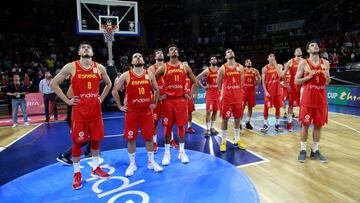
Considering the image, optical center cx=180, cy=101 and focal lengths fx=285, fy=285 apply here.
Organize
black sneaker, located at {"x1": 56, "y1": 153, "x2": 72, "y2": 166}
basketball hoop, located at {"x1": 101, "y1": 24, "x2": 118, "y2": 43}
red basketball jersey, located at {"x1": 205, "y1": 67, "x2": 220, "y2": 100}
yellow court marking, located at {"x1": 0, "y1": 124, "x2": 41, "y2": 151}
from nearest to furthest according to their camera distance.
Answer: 1. black sneaker, located at {"x1": 56, "y1": 153, "x2": 72, "y2": 166}
2. red basketball jersey, located at {"x1": 205, "y1": 67, "x2": 220, "y2": 100}
3. yellow court marking, located at {"x1": 0, "y1": 124, "x2": 41, "y2": 151}
4. basketball hoop, located at {"x1": 101, "y1": 24, "x2": 118, "y2": 43}

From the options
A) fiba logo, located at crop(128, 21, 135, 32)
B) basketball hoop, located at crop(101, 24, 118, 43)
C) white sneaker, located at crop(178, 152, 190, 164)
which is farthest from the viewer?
fiba logo, located at crop(128, 21, 135, 32)

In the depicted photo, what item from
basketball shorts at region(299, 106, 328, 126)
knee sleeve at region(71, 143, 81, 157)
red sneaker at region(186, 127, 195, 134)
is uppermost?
basketball shorts at region(299, 106, 328, 126)

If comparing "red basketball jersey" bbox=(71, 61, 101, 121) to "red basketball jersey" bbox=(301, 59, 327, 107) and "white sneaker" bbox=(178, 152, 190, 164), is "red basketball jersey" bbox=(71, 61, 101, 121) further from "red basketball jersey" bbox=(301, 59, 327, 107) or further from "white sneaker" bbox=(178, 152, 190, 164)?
"red basketball jersey" bbox=(301, 59, 327, 107)

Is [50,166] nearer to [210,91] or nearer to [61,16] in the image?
[210,91]

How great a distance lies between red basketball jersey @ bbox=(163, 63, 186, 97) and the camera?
5133mm

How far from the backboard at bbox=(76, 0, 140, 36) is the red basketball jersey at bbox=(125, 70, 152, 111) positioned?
5924 mm

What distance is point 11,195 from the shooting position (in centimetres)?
414

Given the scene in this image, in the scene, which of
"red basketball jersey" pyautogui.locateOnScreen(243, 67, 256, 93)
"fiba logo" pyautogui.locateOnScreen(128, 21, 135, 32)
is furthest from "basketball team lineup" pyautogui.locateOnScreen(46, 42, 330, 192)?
"fiba logo" pyautogui.locateOnScreen(128, 21, 135, 32)

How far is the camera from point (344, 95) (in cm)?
1209

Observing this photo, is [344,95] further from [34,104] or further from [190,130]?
[34,104]

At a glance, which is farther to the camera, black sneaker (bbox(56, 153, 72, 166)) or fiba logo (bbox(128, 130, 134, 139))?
black sneaker (bbox(56, 153, 72, 166))

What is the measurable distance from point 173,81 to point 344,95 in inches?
391

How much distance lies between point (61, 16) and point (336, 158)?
66.1 ft

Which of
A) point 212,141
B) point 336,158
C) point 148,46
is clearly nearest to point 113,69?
point 212,141
